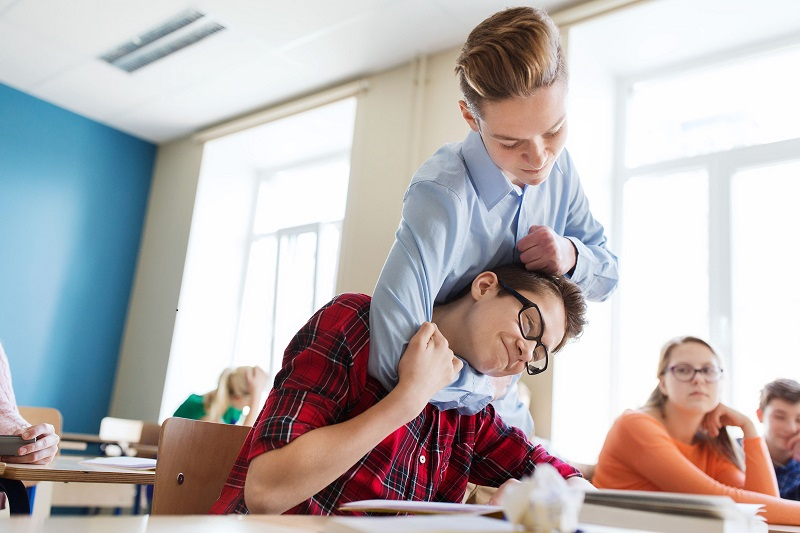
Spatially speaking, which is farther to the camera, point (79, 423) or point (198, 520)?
point (79, 423)

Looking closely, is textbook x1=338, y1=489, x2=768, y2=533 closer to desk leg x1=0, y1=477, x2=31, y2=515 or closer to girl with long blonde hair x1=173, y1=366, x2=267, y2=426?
desk leg x1=0, y1=477, x2=31, y2=515

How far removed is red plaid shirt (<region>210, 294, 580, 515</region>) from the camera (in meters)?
0.99

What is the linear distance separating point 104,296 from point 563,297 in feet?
17.6

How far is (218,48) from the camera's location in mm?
4621

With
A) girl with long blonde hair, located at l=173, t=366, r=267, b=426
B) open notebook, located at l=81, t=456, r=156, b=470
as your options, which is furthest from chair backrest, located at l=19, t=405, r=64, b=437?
girl with long blonde hair, located at l=173, t=366, r=267, b=426

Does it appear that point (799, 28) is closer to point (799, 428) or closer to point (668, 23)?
point (668, 23)

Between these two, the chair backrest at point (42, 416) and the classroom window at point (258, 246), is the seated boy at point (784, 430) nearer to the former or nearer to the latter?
the chair backrest at point (42, 416)

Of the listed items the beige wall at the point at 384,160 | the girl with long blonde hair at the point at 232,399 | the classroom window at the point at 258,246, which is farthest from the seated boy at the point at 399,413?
the classroom window at the point at 258,246

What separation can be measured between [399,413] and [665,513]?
0.41m

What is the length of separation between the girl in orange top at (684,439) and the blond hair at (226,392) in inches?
94.8

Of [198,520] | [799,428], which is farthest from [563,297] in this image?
[799,428]

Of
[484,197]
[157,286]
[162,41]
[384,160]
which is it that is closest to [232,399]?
[384,160]

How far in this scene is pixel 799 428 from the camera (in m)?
2.60

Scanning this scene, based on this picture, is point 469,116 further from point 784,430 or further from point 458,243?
point 784,430
